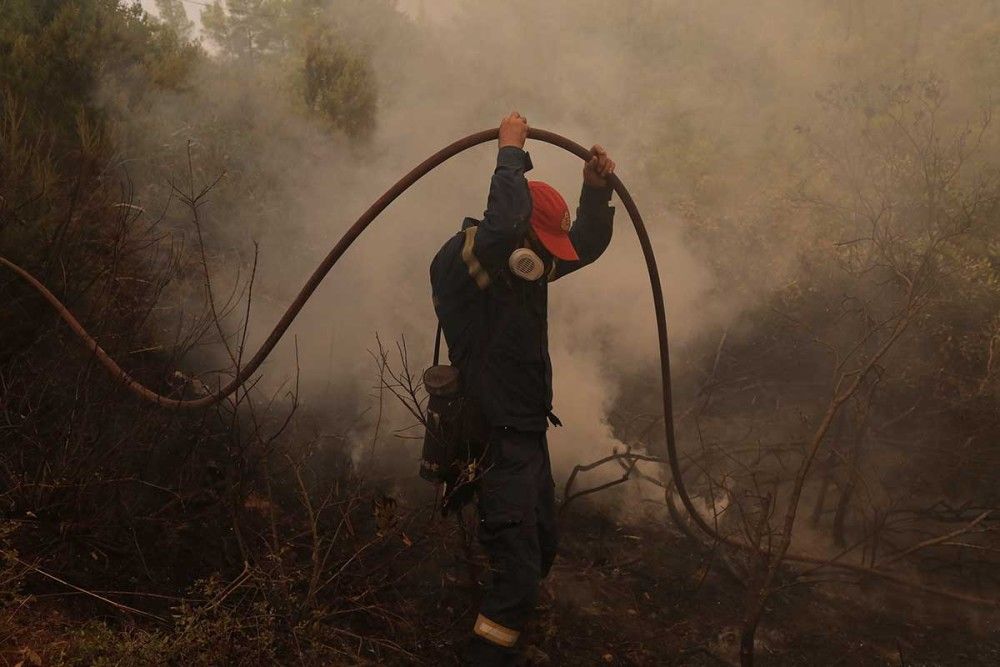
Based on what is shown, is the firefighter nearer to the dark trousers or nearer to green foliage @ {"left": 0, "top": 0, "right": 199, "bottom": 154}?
the dark trousers

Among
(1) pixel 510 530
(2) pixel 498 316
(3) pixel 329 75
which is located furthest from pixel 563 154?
(1) pixel 510 530

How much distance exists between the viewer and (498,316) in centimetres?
308

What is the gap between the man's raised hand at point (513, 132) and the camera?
3.12 m

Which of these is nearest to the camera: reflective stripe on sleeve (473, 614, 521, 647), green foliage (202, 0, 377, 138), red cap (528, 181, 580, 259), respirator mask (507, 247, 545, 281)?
reflective stripe on sleeve (473, 614, 521, 647)

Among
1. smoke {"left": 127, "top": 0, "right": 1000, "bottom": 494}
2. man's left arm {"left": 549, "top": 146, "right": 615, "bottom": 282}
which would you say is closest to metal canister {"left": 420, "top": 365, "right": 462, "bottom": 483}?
man's left arm {"left": 549, "top": 146, "right": 615, "bottom": 282}

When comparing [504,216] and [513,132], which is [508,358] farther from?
[513,132]

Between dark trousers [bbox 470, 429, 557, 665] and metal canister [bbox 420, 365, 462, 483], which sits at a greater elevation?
metal canister [bbox 420, 365, 462, 483]

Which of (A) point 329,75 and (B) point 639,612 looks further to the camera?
(A) point 329,75

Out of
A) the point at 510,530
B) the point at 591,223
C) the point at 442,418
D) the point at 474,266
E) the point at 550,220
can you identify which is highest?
A: the point at 591,223

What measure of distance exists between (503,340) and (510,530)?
79 cm

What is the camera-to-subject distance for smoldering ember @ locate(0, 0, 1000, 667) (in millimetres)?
3051

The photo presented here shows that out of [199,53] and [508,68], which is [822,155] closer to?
[508,68]

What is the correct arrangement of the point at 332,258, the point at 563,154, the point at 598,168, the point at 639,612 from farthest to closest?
the point at 563,154 < the point at 639,612 < the point at 332,258 < the point at 598,168

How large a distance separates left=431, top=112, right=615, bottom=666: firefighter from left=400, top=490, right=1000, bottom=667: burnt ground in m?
0.50
